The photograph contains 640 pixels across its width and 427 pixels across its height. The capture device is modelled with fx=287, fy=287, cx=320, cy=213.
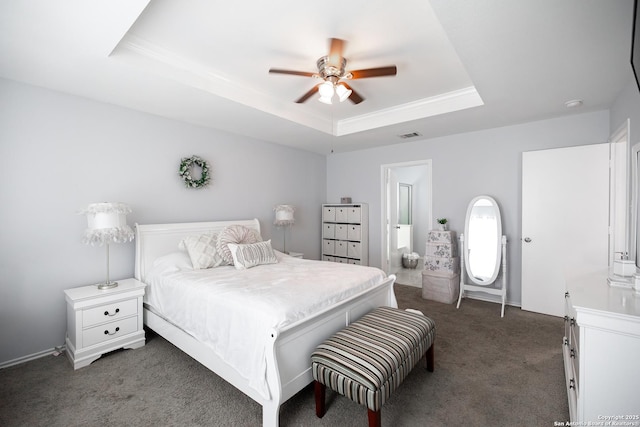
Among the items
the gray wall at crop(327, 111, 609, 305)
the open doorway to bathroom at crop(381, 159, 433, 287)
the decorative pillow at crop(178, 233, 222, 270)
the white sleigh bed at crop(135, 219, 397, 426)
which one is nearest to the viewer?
the white sleigh bed at crop(135, 219, 397, 426)

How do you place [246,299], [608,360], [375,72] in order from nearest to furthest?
1. [608,360]
2. [246,299]
3. [375,72]

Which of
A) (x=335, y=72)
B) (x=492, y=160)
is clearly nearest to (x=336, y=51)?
(x=335, y=72)

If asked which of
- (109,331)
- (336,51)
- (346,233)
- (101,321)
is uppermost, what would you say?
(336,51)

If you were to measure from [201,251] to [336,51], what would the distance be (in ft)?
7.75

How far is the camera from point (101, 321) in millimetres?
2533

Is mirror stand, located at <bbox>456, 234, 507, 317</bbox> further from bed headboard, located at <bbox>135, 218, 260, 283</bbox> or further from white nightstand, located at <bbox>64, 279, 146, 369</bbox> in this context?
white nightstand, located at <bbox>64, 279, 146, 369</bbox>

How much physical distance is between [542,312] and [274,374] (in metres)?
3.63

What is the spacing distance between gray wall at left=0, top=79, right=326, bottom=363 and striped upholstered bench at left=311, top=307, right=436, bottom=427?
8.39ft

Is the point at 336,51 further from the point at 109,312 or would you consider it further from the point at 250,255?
the point at 109,312

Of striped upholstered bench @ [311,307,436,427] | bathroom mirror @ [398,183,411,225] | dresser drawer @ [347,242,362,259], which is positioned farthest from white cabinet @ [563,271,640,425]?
bathroom mirror @ [398,183,411,225]

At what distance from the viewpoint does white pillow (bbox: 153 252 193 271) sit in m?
2.96

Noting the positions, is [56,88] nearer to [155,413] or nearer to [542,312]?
[155,413]

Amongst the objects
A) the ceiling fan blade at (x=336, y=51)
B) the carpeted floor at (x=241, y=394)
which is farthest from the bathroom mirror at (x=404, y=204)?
the ceiling fan blade at (x=336, y=51)

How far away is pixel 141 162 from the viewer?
10.7 ft
